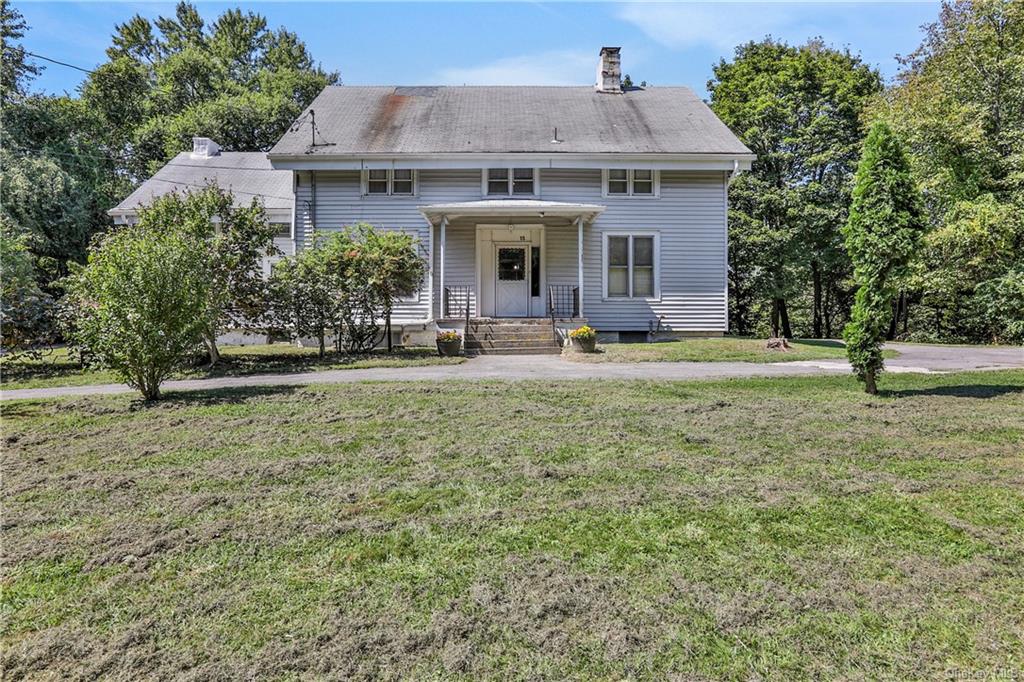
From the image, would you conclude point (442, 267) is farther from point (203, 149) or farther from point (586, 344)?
point (203, 149)

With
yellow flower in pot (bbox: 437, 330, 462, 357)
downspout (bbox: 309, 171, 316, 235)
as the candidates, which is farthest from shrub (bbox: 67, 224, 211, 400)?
downspout (bbox: 309, 171, 316, 235)

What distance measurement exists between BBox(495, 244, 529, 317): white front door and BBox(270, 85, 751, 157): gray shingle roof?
2.83m

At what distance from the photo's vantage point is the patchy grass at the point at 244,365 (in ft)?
33.5

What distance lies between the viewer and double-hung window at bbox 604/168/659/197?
54.5 feet

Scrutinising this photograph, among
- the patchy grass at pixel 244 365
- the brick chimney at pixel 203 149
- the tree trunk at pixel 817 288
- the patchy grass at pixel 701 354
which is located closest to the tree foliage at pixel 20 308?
the patchy grass at pixel 244 365

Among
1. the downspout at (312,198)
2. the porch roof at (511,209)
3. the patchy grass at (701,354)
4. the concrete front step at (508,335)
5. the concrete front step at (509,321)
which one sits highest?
the downspout at (312,198)

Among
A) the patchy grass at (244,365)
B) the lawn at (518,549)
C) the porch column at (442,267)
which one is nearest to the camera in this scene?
the lawn at (518,549)

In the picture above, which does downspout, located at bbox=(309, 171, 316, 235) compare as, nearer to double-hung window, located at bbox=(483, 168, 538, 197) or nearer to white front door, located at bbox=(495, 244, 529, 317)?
double-hung window, located at bbox=(483, 168, 538, 197)

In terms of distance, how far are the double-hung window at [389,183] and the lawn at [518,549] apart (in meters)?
11.6

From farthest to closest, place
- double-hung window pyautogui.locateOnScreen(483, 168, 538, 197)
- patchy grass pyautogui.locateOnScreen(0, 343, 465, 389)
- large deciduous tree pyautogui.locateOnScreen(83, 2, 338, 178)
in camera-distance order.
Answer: large deciduous tree pyautogui.locateOnScreen(83, 2, 338, 178)
double-hung window pyautogui.locateOnScreen(483, 168, 538, 197)
patchy grass pyautogui.locateOnScreen(0, 343, 465, 389)

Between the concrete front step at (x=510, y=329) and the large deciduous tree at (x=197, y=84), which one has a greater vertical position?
the large deciduous tree at (x=197, y=84)

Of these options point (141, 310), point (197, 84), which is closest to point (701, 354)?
point (141, 310)

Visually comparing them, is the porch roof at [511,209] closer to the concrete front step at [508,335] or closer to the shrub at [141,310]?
the concrete front step at [508,335]

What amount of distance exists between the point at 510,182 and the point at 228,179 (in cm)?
1059
